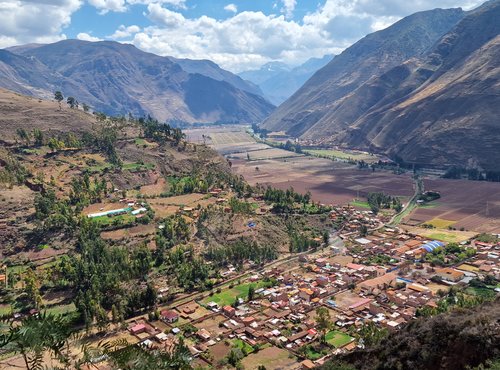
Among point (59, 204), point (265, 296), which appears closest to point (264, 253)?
point (265, 296)

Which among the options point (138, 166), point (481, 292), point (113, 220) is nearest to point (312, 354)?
point (481, 292)

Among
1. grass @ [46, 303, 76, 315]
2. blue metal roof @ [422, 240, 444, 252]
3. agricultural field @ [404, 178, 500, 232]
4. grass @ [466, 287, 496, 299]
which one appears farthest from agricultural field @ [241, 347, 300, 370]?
agricultural field @ [404, 178, 500, 232]

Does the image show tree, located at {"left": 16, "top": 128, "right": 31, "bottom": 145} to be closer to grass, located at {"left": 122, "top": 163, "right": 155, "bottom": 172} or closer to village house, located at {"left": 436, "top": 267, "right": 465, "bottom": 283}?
grass, located at {"left": 122, "top": 163, "right": 155, "bottom": 172}

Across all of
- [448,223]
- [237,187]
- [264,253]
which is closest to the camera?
[264,253]

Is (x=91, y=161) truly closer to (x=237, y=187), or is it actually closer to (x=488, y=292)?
(x=237, y=187)

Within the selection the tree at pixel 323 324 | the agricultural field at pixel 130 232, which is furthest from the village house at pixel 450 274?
the agricultural field at pixel 130 232

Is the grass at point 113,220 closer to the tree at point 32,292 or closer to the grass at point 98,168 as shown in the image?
the tree at point 32,292
